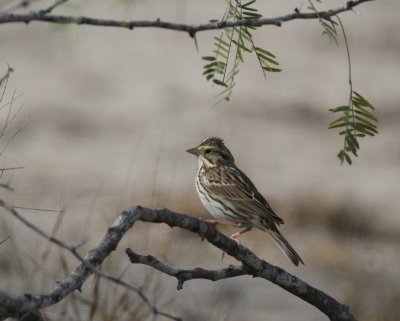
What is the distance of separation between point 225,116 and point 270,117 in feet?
2.17

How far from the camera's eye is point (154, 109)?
659 inches

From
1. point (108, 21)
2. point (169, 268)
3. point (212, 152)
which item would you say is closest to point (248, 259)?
point (169, 268)

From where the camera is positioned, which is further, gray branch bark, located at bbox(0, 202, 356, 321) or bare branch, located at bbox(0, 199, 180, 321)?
gray branch bark, located at bbox(0, 202, 356, 321)

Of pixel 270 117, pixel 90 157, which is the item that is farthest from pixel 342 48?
pixel 90 157

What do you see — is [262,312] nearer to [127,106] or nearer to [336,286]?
[336,286]

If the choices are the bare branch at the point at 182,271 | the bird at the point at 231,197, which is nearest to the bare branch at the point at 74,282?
the bare branch at the point at 182,271

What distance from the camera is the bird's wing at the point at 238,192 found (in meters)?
7.97

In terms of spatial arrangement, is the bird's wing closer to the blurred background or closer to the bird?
the bird

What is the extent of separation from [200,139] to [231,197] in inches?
293

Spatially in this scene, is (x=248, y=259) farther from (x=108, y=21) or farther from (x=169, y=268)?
(x=108, y=21)

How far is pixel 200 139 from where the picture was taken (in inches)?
612

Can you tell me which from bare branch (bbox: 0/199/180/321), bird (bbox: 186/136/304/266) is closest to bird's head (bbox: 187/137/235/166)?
bird (bbox: 186/136/304/266)

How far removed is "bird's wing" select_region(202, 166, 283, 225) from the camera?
26.2ft

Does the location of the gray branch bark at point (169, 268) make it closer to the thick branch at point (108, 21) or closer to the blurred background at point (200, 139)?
the thick branch at point (108, 21)
